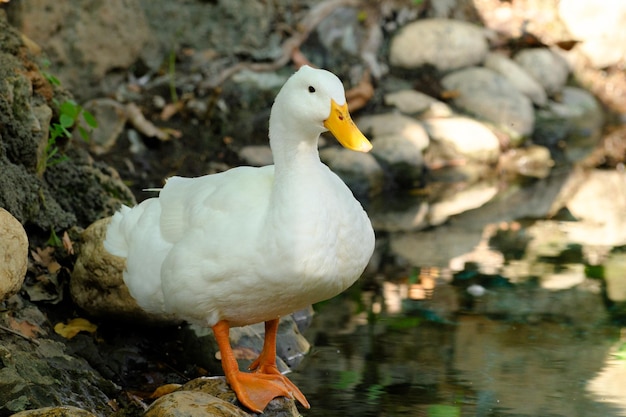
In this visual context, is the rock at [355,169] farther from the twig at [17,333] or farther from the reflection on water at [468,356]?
the twig at [17,333]

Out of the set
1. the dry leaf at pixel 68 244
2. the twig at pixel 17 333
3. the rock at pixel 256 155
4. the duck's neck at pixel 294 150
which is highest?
the duck's neck at pixel 294 150

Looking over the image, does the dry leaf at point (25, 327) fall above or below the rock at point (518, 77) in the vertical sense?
below

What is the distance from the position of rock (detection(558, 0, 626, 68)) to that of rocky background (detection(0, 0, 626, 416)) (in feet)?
0.06

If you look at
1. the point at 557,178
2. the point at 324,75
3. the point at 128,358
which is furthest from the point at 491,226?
the point at 324,75

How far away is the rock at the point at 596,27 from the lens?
12680 mm

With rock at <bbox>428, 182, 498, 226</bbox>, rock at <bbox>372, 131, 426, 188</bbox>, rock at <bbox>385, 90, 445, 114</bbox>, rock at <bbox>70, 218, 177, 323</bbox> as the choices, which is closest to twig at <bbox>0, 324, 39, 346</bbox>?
rock at <bbox>70, 218, 177, 323</bbox>

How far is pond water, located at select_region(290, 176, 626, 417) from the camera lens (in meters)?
4.32

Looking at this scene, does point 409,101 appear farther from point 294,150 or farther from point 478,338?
point 294,150

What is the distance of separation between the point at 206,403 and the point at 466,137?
22.7 ft

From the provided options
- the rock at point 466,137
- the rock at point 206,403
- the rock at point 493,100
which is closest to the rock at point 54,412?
the rock at point 206,403

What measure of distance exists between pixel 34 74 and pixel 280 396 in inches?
101

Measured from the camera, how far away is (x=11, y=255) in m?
3.65

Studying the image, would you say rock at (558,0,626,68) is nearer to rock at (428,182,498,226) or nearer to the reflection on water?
rock at (428,182,498,226)

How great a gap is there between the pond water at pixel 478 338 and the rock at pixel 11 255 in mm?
1388
